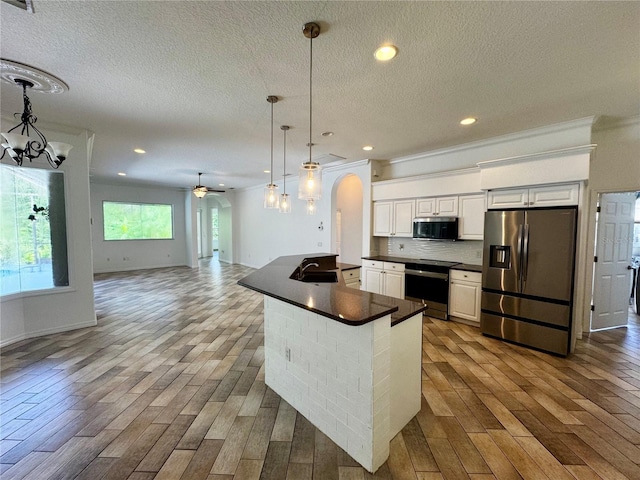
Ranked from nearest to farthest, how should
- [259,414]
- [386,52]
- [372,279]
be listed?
[386,52] → [259,414] → [372,279]

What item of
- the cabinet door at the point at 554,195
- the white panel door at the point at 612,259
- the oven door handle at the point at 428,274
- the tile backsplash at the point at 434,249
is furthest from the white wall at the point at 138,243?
the white panel door at the point at 612,259

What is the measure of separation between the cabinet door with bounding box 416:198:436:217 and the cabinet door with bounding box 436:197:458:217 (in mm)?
88

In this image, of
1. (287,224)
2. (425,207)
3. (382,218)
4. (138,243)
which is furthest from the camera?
(138,243)

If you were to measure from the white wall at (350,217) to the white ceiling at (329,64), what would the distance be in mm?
3237

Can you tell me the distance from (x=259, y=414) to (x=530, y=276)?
356 centimetres

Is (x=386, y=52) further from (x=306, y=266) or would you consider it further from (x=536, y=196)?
(x=536, y=196)

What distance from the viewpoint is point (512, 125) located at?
360 centimetres

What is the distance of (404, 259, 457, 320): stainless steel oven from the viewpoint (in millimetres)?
4387

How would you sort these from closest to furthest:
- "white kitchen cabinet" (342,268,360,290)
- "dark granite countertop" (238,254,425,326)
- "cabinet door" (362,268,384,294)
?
1. "dark granite countertop" (238,254,425,326)
2. "white kitchen cabinet" (342,268,360,290)
3. "cabinet door" (362,268,384,294)

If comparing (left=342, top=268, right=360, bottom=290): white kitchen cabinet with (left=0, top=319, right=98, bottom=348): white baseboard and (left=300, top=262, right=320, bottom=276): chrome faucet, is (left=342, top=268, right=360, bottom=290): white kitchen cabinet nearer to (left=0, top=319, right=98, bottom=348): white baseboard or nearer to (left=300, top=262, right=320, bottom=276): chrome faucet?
(left=300, top=262, right=320, bottom=276): chrome faucet

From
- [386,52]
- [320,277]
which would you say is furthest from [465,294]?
[386,52]

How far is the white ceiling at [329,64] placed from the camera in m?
1.71

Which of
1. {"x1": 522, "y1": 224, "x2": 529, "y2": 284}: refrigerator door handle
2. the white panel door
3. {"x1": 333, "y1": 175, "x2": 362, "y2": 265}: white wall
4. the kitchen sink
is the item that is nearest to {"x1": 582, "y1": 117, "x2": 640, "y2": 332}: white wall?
the white panel door

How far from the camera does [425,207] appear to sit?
487 cm
